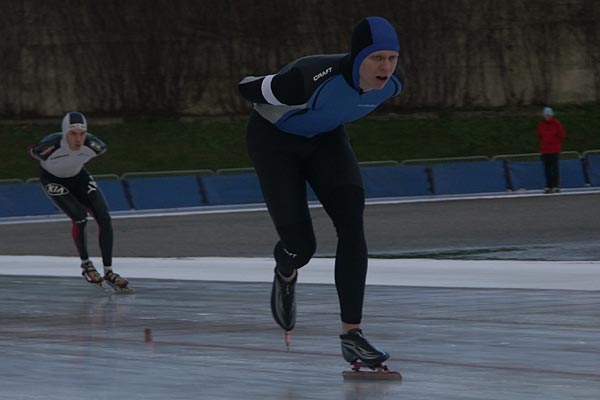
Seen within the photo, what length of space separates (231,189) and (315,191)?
2095cm

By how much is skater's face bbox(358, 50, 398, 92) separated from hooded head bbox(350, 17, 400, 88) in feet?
0.06

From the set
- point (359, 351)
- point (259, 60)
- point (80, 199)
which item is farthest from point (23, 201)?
point (259, 60)

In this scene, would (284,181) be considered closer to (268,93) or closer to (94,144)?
(268,93)

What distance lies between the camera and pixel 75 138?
1304 cm

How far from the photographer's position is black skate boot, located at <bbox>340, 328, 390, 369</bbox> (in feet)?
22.0

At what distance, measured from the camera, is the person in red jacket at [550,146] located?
27781 millimetres

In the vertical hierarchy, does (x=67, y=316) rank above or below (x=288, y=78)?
below

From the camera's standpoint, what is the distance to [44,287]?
1279cm

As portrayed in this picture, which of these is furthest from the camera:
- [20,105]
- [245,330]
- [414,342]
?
[20,105]

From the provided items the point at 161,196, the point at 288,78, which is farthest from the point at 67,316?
the point at 161,196

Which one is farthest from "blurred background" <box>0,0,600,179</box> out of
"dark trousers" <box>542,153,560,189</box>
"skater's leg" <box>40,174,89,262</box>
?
"skater's leg" <box>40,174,89,262</box>

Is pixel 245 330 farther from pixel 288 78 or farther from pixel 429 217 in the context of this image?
pixel 429 217

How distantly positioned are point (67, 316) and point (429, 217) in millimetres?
12739

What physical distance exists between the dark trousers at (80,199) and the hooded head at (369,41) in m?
6.62
